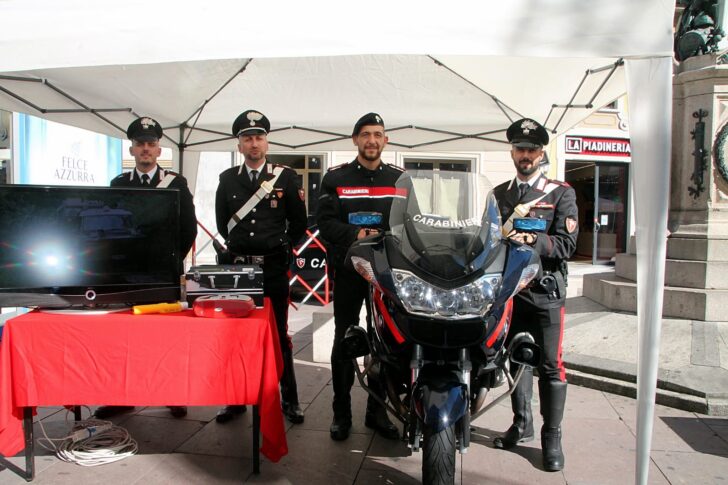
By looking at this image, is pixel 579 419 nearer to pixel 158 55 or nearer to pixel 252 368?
pixel 252 368

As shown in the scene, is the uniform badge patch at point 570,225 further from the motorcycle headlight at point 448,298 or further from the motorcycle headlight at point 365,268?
the motorcycle headlight at point 365,268

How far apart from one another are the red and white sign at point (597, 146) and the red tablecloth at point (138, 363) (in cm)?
1507

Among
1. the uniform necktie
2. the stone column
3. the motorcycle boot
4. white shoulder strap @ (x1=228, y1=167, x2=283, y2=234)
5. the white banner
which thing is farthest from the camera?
the white banner

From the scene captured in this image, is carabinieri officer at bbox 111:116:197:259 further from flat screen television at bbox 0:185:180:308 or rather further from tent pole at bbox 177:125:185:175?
tent pole at bbox 177:125:185:175

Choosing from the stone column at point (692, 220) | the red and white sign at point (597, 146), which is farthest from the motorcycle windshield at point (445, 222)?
the red and white sign at point (597, 146)

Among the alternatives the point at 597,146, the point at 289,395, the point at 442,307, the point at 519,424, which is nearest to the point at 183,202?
the point at 289,395

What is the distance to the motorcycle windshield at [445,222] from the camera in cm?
239

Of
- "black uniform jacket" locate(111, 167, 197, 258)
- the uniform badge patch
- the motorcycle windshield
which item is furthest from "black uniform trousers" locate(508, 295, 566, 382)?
"black uniform jacket" locate(111, 167, 197, 258)

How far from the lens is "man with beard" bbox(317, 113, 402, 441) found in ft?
11.8

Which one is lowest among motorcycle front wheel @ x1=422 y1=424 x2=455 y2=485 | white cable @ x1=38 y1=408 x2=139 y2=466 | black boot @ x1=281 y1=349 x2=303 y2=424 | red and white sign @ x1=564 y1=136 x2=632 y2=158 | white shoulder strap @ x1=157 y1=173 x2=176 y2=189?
white cable @ x1=38 y1=408 x2=139 y2=466

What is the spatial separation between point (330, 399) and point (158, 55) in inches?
112

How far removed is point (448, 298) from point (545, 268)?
127 centimetres

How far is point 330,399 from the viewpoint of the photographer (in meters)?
4.33

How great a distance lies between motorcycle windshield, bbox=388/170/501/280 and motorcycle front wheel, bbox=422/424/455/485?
2.16 ft
